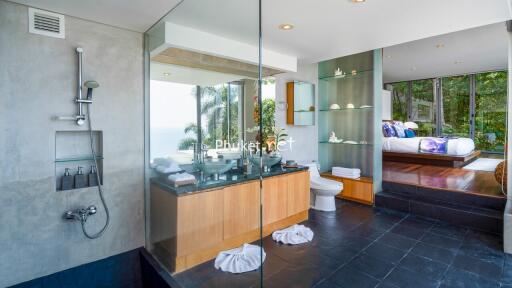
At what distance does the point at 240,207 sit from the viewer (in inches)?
95.2

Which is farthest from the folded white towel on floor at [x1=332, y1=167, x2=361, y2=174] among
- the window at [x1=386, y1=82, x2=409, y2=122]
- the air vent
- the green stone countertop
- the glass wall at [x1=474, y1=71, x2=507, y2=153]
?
the glass wall at [x1=474, y1=71, x2=507, y2=153]

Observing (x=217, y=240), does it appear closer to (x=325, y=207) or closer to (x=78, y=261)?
(x=78, y=261)

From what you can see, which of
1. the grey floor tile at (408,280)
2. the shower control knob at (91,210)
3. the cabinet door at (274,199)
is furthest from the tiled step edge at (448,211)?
the shower control knob at (91,210)

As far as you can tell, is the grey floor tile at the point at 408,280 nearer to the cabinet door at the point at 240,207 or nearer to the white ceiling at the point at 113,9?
the cabinet door at the point at 240,207

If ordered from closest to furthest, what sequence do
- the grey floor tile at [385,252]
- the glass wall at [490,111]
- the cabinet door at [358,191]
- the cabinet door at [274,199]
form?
the grey floor tile at [385,252] → the cabinet door at [274,199] → the cabinet door at [358,191] → the glass wall at [490,111]

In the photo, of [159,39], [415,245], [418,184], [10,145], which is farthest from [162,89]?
[418,184]

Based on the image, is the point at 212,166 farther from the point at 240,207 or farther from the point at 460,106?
the point at 460,106

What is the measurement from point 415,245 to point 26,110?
372 centimetres

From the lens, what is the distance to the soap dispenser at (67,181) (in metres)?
2.24

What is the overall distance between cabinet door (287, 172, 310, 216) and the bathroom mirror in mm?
916

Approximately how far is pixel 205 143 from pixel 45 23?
1572 mm

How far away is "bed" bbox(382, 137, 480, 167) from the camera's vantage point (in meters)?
5.39

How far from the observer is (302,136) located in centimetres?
421

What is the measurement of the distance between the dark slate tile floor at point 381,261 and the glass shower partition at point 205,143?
17 centimetres
